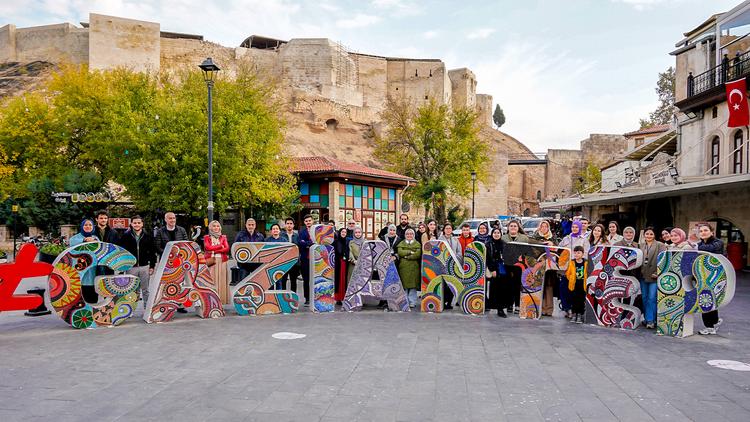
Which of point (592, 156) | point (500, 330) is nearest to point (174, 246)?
point (500, 330)

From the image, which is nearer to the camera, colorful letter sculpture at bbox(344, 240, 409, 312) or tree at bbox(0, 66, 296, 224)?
colorful letter sculpture at bbox(344, 240, 409, 312)

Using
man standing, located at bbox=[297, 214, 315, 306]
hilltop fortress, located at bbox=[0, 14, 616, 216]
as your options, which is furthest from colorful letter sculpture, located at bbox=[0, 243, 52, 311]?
hilltop fortress, located at bbox=[0, 14, 616, 216]

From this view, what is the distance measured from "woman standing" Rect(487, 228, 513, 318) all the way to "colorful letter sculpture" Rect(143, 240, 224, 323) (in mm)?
5177

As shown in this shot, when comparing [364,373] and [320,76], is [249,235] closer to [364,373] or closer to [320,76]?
[364,373]

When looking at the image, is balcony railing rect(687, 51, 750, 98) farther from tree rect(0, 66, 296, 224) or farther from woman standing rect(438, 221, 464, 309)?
tree rect(0, 66, 296, 224)

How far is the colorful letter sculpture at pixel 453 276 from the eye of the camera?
10352 millimetres

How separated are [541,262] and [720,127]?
53.5ft

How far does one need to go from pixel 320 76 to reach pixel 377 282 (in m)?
60.0

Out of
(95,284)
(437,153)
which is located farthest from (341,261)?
(437,153)

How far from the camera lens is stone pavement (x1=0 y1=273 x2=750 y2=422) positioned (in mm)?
4961

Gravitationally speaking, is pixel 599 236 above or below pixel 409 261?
above

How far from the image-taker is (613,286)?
930 cm

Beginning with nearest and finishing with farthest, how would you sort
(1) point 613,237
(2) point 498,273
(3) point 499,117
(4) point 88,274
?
(4) point 88,274 → (1) point 613,237 → (2) point 498,273 → (3) point 499,117

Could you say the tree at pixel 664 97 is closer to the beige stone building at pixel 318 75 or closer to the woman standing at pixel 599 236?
the beige stone building at pixel 318 75
